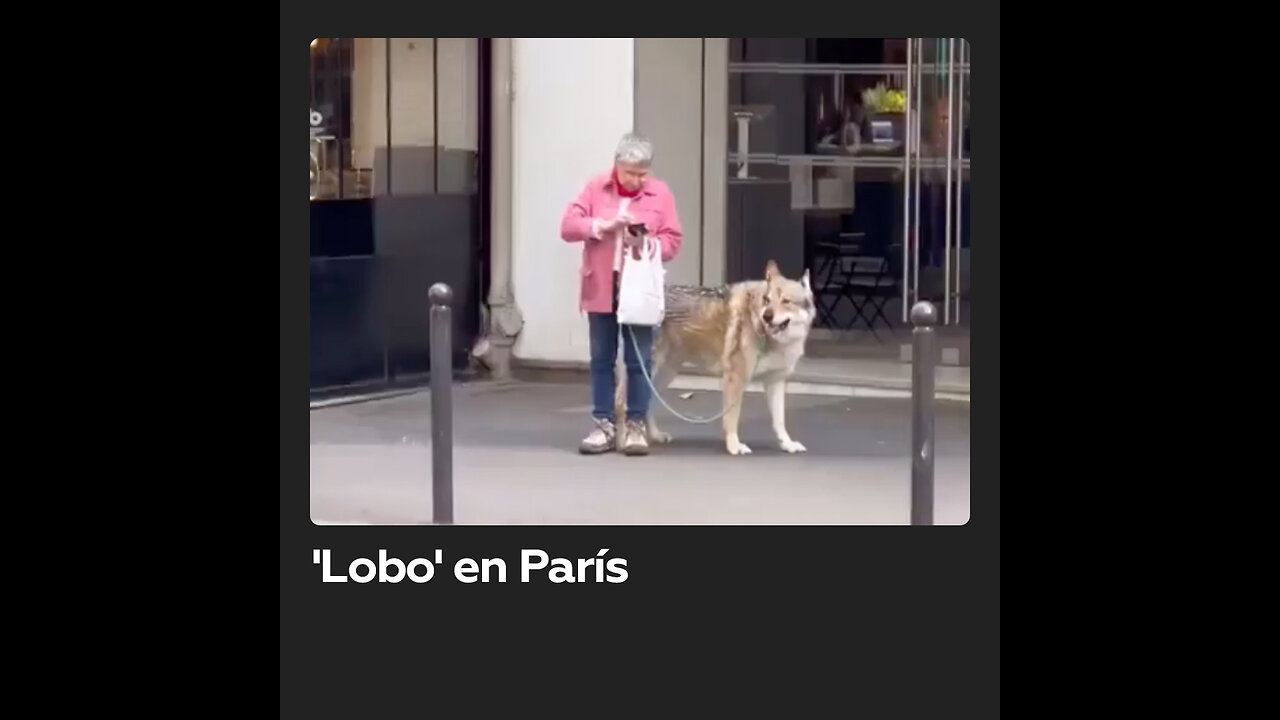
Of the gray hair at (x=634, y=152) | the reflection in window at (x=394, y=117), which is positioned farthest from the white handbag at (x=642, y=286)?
the reflection in window at (x=394, y=117)

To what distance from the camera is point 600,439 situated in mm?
9633

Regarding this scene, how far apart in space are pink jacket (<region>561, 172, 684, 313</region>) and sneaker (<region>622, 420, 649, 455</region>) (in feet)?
1.76

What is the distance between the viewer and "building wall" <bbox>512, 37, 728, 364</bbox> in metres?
10.7

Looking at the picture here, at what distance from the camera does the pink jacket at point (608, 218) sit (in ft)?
31.3

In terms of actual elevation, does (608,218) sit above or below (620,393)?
above

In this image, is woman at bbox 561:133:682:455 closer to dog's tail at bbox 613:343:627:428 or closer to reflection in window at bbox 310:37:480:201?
dog's tail at bbox 613:343:627:428

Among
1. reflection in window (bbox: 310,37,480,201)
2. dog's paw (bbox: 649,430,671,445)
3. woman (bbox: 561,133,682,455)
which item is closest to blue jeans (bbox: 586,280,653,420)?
woman (bbox: 561,133,682,455)

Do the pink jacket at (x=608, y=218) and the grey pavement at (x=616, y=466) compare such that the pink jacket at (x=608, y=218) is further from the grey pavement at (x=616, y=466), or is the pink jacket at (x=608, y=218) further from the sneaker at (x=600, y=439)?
the grey pavement at (x=616, y=466)

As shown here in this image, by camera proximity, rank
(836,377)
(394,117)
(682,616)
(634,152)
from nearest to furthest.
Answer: (682,616) → (634,152) → (836,377) → (394,117)

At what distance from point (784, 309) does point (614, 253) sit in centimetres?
76

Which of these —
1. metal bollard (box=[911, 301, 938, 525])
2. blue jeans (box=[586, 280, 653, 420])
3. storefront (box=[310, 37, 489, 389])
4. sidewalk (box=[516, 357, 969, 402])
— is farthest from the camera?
storefront (box=[310, 37, 489, 389])

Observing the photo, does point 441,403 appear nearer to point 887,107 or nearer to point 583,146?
point 583,146

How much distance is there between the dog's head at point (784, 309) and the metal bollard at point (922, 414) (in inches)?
60.4

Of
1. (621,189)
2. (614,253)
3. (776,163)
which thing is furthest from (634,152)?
(776,163)
